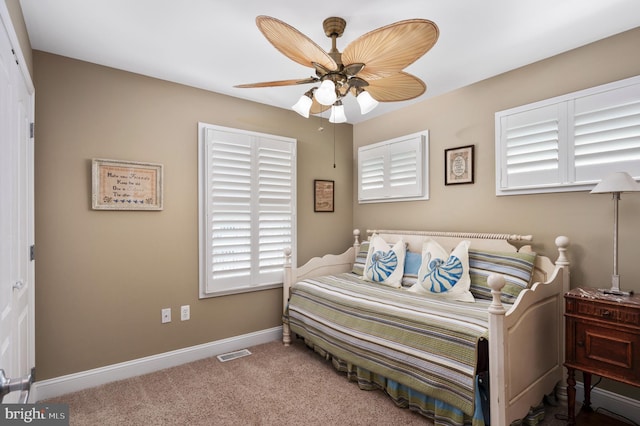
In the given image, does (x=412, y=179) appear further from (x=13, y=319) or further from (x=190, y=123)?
(x=13, y=319)

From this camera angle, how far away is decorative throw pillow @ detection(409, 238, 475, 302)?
2479mm

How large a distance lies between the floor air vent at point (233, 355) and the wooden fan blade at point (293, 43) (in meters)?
2.56

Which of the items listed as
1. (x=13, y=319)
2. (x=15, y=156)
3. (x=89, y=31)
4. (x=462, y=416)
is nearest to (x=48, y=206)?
(x=15, y=156)

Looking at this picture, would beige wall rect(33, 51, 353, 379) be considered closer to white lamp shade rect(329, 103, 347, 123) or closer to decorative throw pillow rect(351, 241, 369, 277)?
decorative throw pillow rect(351, 241, 369, 277)

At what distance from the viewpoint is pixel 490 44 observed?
7.50 feet

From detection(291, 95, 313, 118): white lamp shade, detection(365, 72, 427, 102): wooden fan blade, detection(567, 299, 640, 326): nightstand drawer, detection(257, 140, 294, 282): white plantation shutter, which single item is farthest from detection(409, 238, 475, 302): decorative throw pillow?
detection(291, 95, 313, 118): white lamp shade

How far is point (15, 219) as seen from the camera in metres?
1.69

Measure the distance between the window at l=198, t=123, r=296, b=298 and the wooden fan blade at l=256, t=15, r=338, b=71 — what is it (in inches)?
62.0

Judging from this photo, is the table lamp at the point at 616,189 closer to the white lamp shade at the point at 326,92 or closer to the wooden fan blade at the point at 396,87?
the wooden fan blade at the point at 396,87

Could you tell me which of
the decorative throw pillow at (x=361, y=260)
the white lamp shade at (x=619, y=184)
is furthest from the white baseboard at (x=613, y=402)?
the decorative throw pillow at (x=361, y=260)

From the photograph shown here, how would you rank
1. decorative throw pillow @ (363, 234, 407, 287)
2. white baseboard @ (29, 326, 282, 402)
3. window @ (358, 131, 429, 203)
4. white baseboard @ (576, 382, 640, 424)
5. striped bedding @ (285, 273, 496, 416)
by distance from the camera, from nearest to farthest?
striped bedding @ (285, 273, 496, 416), white baseboard @ (576, 382, 640, 424), white baseboard @ (29, 326, 282, 402), decorative throw pillow @ (363, 234, 407, 287), window @ (358, 131, 429, 203)

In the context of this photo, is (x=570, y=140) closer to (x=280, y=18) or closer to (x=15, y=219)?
(x=280, y=18)

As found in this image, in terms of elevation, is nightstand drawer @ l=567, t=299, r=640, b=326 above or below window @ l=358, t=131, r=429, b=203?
below

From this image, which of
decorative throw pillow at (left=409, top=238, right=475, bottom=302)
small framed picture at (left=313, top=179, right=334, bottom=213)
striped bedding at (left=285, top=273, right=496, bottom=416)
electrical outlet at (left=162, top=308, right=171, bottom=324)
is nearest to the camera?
striped bedding at (left=285, top=273, right=496, bottom=416)
